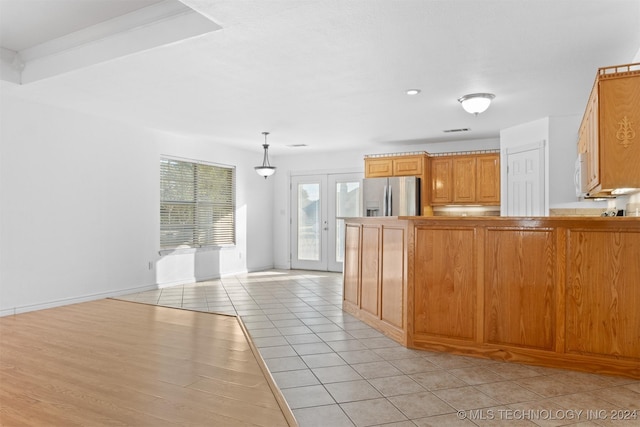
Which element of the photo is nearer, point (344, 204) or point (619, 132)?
point (619, 132)

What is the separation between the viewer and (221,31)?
9.97 ft

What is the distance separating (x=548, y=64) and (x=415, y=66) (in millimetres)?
1208

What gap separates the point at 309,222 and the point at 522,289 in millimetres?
6135

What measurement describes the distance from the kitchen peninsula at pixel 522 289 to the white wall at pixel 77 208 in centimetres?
416

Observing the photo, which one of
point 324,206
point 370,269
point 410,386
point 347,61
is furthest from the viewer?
point 324,206

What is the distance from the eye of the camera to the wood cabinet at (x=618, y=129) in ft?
9.44

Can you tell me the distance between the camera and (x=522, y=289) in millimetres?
3195

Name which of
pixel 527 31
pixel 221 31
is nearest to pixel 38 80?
pixel 221 31

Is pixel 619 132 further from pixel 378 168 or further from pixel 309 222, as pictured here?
pixel 309 222

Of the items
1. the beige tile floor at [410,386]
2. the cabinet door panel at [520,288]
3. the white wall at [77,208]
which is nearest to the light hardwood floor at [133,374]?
the beige tile floor at [410,386]

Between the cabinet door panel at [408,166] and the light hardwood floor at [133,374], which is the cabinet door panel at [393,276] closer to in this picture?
the light hardwood floor at [133,374]

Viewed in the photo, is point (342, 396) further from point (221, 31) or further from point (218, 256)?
point (218, 256)

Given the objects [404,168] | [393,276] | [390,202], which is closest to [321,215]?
[390,202]

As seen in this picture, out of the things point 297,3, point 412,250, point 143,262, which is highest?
point 297,3
